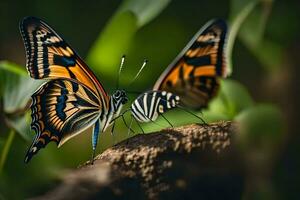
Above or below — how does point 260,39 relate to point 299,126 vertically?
above

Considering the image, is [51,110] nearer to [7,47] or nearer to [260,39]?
[260,39]

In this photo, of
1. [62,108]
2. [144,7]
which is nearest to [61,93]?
[62,108]

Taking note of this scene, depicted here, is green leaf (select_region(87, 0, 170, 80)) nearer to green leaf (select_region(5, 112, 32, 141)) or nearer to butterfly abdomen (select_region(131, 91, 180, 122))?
green leaf (select_region(5, 112, 32, 141))

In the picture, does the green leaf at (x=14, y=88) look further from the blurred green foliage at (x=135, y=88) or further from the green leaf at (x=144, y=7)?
the green leaf at (x=144, y=7)

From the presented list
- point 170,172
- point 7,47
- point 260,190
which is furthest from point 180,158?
point 7,47

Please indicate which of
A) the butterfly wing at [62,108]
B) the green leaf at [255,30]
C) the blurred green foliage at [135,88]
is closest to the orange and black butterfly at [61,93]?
the butterfly wing at [62,108]

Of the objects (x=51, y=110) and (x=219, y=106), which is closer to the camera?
(x=51, y=110)

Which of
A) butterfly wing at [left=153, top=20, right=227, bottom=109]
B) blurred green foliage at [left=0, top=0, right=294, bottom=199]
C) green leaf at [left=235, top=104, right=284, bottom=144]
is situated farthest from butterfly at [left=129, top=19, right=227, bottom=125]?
green leaf at [left=235, top=104, right=284, bottom=144]

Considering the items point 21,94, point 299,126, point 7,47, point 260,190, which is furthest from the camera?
point 7,47
